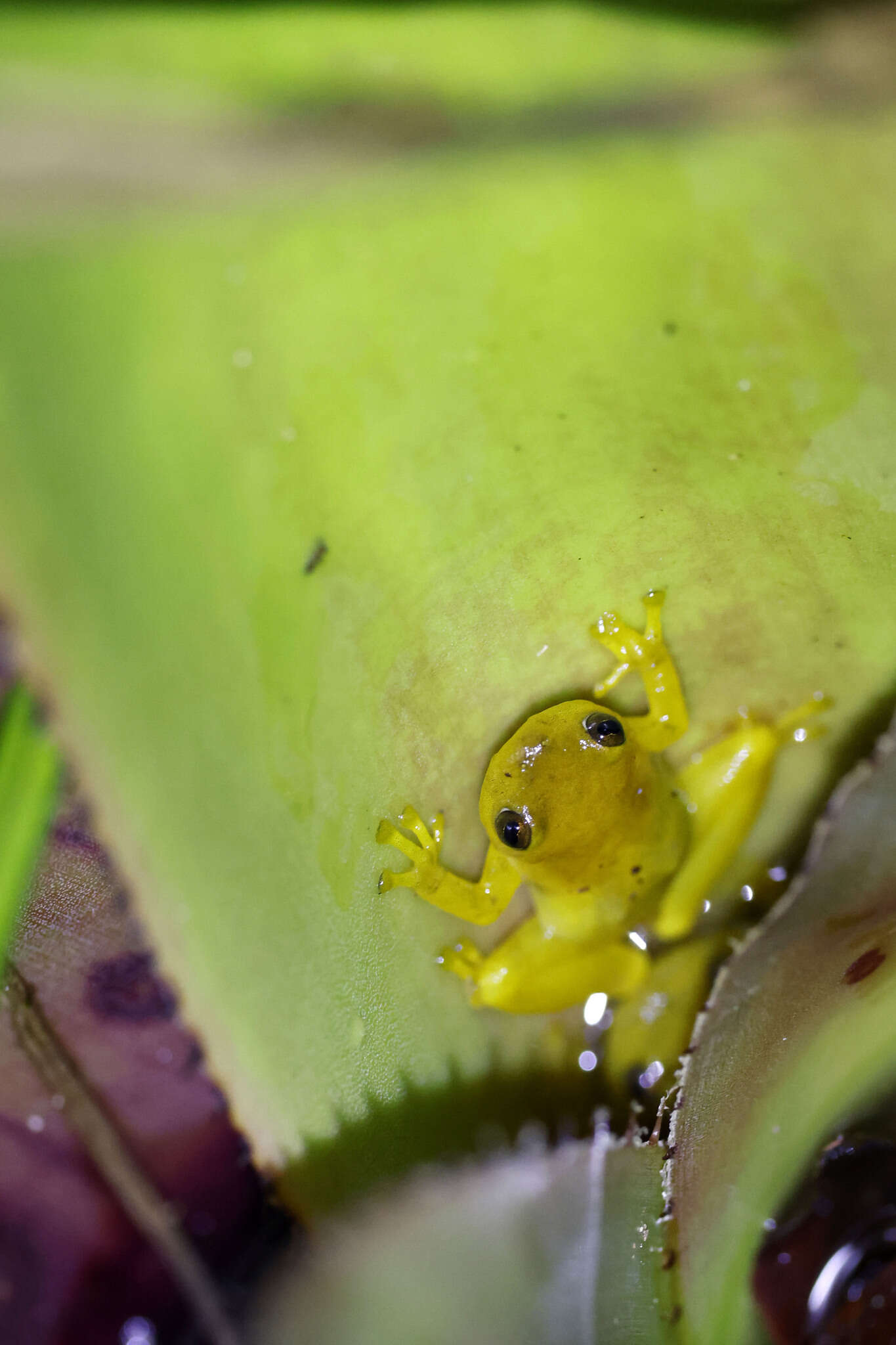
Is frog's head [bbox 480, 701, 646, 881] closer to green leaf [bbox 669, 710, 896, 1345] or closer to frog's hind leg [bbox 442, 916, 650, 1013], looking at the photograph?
frog's hind leg [bbox 442, 916, 650, 1013]

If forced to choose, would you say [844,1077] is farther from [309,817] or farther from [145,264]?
[145,264]

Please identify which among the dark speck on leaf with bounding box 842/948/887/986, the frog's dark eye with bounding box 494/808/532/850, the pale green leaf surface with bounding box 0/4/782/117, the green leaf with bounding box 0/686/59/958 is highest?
the pale green leaf surface with bounding box 0/4/782/117

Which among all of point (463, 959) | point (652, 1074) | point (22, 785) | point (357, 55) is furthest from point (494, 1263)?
point (357, 55)

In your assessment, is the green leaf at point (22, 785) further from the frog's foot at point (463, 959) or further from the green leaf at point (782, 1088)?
the green leaf at point (782, 1088)

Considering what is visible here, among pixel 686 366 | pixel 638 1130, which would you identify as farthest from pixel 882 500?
pixel 638 1130

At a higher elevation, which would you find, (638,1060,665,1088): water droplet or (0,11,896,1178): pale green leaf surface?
(0,11,896,1178): pale green leaf surface

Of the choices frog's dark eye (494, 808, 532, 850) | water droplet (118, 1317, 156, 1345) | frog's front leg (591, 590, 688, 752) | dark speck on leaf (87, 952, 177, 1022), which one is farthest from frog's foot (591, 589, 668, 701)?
water droplet (118, 1317, 156, 1345)

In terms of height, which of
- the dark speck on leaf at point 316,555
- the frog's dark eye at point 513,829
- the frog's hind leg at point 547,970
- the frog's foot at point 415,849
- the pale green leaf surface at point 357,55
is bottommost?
the frog's hind leg at point 547,970

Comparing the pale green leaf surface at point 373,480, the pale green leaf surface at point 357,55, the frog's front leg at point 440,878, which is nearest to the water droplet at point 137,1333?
the pale green leaf surface at point 373,480
